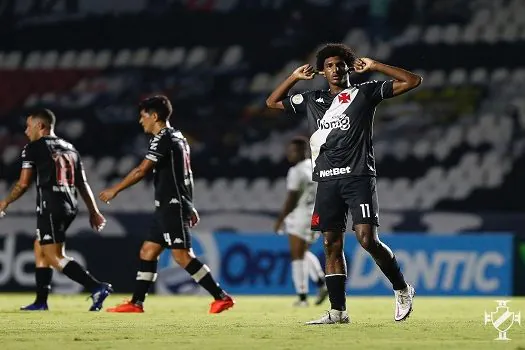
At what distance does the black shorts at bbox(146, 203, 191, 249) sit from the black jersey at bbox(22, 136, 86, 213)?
1158 mm

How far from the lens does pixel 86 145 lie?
22.2 metres

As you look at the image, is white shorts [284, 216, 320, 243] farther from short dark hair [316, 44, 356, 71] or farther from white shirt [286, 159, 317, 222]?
short dark hair [316, 44, 356, 71]

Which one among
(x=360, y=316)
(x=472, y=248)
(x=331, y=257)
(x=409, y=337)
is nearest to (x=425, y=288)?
(x=472, y=248)

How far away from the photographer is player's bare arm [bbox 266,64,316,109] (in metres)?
8.58

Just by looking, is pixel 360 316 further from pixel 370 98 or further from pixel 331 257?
pixel 370 98

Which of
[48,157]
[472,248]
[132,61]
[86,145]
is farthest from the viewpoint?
[132,61]

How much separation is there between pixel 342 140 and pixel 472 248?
8554 millimetres

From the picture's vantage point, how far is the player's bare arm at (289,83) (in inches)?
338

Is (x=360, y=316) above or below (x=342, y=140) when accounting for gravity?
below

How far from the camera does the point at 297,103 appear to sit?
885 cm

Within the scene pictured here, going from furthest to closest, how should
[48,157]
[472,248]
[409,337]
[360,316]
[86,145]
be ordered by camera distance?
[86,145], [472,248], [48,157], [360,316], [409,337]

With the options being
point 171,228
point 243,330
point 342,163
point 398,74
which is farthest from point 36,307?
point 398,74

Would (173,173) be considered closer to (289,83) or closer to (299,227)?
(289,83)

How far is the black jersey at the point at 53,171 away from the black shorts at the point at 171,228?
116 cm
